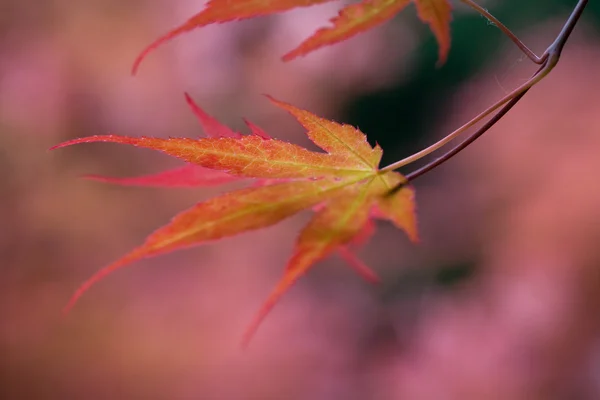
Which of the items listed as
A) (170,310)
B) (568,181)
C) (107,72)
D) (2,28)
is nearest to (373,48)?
(568,181)

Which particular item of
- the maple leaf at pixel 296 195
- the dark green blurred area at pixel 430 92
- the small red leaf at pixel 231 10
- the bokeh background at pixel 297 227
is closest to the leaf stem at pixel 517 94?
the maple leaf at pixel 296 195

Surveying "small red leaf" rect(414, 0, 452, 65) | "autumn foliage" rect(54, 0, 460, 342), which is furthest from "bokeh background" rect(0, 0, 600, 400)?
"autumn foliage" rect(54, 0, 460, 342)

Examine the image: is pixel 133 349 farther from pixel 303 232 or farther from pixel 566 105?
pixel 566 105

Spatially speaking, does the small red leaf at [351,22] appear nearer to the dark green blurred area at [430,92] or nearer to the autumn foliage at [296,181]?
the autumn foliage at [296,181]

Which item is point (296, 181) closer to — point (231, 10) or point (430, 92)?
point (231, 10)

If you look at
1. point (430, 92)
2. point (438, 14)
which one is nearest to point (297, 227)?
point (430, 92)

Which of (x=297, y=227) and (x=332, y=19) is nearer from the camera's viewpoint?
(x=332, y=19)
